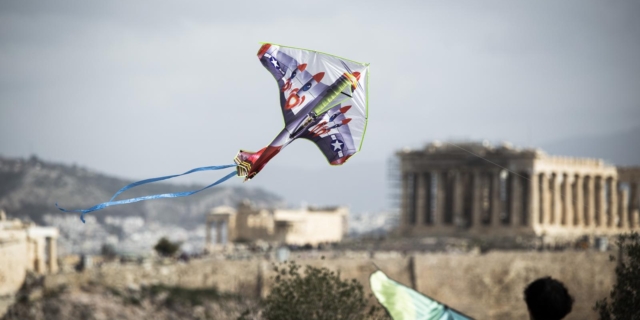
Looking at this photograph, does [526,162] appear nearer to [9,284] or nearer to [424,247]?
[424,247]

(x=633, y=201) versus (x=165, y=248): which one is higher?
(x=633, y=201)

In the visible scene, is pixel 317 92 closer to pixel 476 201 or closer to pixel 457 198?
pixel 476 201

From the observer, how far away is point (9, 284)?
5734 centimetres

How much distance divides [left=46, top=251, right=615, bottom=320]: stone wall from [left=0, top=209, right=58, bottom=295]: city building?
138 cm

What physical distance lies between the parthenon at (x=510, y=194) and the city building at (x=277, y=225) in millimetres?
11018

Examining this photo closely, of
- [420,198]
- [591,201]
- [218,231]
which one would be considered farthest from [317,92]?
[218,231]

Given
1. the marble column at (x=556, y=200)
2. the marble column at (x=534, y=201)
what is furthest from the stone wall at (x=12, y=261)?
the marble column at (x=556, y=200)

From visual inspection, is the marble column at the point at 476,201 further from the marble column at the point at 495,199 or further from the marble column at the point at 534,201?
the marble column at the point at 534,201

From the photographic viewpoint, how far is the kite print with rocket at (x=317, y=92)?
63.8ft

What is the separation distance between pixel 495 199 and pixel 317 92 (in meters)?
55.7

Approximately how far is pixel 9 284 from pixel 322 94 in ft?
132

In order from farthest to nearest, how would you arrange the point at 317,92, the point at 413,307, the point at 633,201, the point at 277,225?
the point at 277,225
the point at 633,201
the point at 317,92
the point at 413,307

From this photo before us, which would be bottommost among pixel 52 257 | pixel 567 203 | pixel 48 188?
pixel 52 257

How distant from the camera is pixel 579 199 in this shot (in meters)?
76.8
